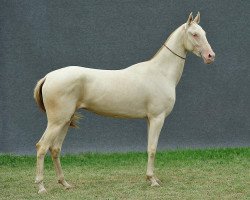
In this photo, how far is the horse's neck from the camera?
7.36m

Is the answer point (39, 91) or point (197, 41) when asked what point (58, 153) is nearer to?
point (39, 91)

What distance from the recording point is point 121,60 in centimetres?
1002

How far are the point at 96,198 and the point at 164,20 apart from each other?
4364 millimetres

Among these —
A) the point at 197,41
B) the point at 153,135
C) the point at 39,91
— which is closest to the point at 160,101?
the point at 153,135

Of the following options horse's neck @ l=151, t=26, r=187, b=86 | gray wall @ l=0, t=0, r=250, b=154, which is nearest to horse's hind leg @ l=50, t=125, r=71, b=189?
horse's neck @ l=151, t=26, r=187, b=86

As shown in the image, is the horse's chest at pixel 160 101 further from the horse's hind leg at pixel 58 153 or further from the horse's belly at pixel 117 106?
the horse's hind leg at pixel 58 153

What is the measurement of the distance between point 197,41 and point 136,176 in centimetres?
193

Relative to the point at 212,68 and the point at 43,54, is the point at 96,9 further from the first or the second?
the point at 212,68

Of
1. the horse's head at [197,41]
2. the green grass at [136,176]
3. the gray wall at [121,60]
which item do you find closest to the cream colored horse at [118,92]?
the horse's head at [197,41]

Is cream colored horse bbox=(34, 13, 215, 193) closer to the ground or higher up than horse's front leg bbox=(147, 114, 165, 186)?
higher up

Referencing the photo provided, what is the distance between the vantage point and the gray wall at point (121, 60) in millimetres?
9875

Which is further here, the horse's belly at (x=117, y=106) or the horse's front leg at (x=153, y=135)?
the horse's front leg at (x=153, y=135)

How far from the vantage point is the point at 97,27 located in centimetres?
996

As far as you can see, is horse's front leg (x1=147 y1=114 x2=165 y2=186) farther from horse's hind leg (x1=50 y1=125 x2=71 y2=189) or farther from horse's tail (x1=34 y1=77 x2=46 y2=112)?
horse's tail (x1=34 y1=77 x2=46 y2=112)
